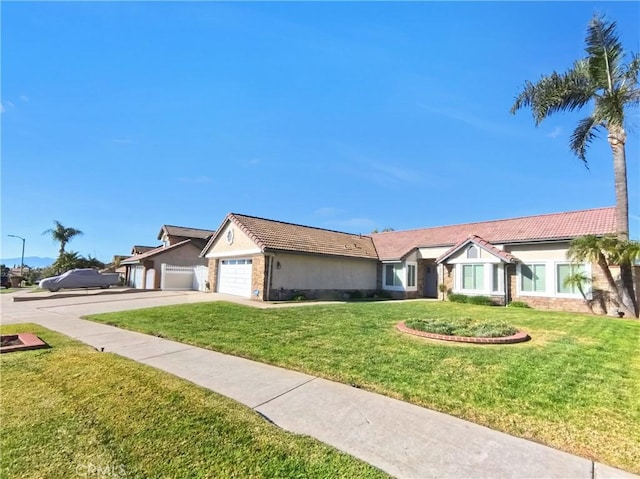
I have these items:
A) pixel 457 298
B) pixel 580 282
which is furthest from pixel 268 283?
pixel 580 282

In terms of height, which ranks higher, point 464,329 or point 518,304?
point 464,329

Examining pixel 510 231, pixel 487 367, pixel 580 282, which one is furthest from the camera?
pixel 510 231

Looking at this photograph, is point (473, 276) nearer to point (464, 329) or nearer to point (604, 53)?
point (464, 329)

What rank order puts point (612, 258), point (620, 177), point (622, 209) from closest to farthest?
point (612, 258) → point (622, 209) → point (620, 177)

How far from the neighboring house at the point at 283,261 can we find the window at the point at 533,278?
32.4 ft

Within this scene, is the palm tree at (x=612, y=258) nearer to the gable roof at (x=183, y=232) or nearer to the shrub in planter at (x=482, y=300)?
the shrub in planter at (x=482, y=300)

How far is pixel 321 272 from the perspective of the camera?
22141 millimetres

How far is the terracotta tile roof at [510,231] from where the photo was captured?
18.2 m

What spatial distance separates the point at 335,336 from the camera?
9031 mm

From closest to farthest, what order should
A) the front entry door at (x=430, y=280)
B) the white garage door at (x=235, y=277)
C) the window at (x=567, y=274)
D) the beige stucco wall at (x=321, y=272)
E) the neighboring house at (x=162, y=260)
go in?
the window at (x=567, y=274), the beige stucco wall at (x=321, y=272), the white garage door at (x=235, y=277), the front entry door at (x=430, y=280), the neighboring house at (x=162, y=260)

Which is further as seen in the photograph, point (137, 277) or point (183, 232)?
point (183, 232)

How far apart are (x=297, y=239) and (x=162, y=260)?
15.0 m

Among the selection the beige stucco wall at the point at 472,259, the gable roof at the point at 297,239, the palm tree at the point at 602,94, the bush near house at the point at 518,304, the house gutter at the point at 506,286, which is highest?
the palm tree at the point at 602,94

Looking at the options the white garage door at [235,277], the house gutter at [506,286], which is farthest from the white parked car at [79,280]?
the house gutter at [506,286]
